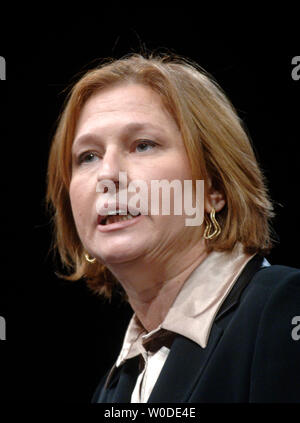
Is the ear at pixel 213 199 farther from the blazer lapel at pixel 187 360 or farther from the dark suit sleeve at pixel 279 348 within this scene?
the dark suit sleeve at pixel 279 348

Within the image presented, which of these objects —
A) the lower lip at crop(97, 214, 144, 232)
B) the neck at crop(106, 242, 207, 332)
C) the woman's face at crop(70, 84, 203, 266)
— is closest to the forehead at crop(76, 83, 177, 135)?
the woman's face at crop(70, 84, 203, 266)

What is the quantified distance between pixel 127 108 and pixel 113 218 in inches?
13.6

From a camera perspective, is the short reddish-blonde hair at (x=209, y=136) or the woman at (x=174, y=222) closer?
the woman at (x=174, y=222)

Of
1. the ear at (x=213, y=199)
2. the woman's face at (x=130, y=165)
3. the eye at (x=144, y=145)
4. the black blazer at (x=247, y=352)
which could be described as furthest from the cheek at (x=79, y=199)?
the black blazer at (x=247, y=352)

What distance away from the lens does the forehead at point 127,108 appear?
164cm

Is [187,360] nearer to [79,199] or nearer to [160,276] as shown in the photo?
[160,276]

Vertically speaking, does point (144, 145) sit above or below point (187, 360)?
above

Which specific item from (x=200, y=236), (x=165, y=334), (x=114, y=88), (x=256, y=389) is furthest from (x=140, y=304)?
(x=114, y=88)

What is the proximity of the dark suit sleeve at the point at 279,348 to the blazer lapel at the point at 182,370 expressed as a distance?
17cm

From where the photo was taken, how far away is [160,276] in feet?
5.43

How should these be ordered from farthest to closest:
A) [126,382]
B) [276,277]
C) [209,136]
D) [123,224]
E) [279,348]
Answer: [126,382] → [209,136] → [123,224] → [276,277] → [279,348]

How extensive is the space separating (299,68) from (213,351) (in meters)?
1.08


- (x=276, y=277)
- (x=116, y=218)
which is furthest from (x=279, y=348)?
(x=116, y=218)

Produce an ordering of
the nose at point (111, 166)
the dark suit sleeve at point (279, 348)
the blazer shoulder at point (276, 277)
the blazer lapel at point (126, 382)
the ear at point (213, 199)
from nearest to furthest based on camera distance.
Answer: the dark suit sleeve at point (279, 348)
the blazer shoulder at point (276, 277)
the nose at point (111, 166)
the ear at point (213, 199)
the blazer lapel at point (126, 382)
